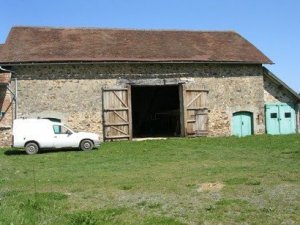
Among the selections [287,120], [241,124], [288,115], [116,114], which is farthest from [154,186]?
[288,115]

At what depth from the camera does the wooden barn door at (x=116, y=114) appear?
21.4 meters

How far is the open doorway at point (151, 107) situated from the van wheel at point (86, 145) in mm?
10093

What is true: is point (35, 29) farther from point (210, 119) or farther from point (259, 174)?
point (259, 174)

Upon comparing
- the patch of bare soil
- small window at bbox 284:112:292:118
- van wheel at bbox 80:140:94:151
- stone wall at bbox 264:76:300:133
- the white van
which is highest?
stone wall at bbox 264:76:300:133

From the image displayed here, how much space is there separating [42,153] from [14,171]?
16.0ft

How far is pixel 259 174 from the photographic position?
1085cm

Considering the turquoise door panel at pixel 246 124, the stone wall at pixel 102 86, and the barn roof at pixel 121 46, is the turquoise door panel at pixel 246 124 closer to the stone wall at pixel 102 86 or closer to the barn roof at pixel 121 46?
the stone wall at pixel 102 86

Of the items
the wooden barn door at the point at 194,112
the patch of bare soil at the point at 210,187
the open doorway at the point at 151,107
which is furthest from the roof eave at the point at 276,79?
the patch of bare soil at the point at 210,187

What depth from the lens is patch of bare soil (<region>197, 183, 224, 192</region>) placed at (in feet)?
30.1

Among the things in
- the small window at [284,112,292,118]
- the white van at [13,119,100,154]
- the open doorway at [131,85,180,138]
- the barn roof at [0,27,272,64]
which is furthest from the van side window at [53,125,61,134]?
the small window at [284,112,292,118]

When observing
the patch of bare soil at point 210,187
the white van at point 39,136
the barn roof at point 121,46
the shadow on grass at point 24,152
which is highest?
the barn roof at point 121,46

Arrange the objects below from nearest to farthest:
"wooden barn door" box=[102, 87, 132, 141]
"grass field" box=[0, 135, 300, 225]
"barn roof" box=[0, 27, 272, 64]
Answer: "grass field" box=[0, 135, 300, 225]
"barn roof" box=[0, 27, 272, 64]
"wooden barn door" box=[102, 87, 132, 141]

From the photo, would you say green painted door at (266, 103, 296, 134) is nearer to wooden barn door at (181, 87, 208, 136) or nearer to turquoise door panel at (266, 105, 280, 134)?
turquoise door panel at (266, 105, 280, 134)

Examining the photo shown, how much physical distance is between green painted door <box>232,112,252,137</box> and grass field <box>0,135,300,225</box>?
253 inches
